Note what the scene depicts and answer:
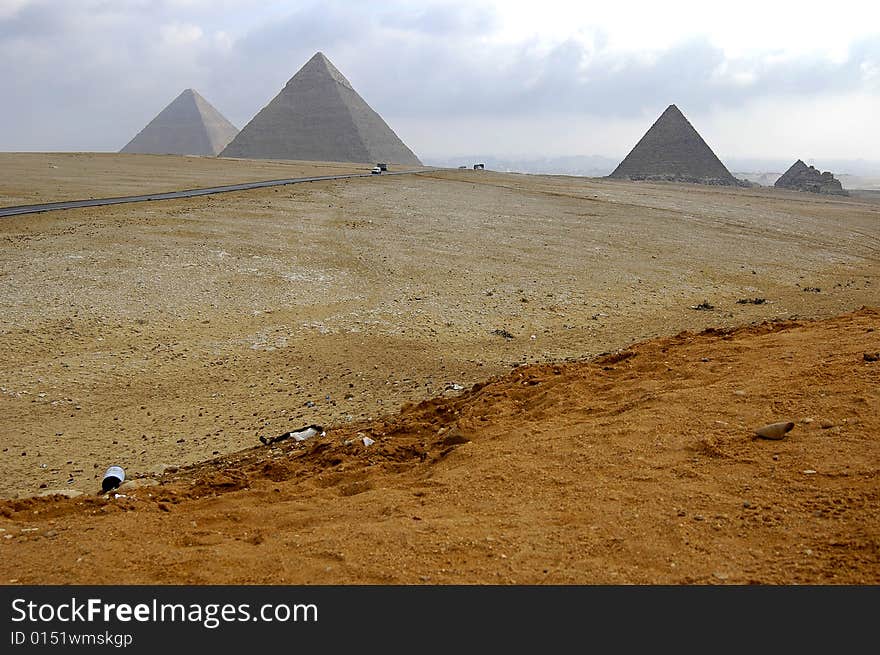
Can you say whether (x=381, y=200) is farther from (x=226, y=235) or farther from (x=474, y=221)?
(x=226, y=235)

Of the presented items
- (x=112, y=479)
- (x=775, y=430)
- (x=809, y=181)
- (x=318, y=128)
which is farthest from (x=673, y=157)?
(x=112, y=479)

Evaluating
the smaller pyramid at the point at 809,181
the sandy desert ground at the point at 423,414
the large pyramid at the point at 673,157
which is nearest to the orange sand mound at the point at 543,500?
the sandy desert ground at the point at 423,414

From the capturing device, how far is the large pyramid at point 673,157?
88.4 metres

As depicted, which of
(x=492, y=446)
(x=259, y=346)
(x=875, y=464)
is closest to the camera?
(x=875, y=464)

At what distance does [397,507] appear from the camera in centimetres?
482

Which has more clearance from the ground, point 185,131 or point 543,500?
point 185,131

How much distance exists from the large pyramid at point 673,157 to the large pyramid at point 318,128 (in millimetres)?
39742

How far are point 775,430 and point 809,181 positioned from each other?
89368 mm

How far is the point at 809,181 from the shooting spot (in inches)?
3228

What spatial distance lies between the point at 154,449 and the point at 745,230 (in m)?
28.1

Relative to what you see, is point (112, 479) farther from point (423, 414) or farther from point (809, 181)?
point (809, 181)

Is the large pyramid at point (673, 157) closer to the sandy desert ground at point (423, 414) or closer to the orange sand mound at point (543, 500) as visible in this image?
the sandy desert ground at point (423, 414)

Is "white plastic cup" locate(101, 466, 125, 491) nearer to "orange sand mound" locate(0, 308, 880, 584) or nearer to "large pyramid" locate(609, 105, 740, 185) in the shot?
"orange sand mound" locate(0, 308, 880, 584)
